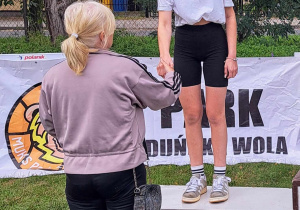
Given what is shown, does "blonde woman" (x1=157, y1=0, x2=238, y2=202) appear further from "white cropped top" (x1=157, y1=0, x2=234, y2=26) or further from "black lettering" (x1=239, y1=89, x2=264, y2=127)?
"black lettering" (x1=239, y1=89, x2=264, y2=127)

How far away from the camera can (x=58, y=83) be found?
2.92m

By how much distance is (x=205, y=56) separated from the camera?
171 inches

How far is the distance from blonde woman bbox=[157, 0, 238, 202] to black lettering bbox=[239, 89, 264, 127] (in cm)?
154

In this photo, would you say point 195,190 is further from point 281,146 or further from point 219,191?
point 281,146

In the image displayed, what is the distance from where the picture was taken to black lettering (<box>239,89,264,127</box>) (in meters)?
6.01

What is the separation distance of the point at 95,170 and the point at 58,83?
461 millimetres

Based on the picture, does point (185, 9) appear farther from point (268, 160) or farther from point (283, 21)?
point (283, 21)

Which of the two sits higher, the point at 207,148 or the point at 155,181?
the point at 207,148

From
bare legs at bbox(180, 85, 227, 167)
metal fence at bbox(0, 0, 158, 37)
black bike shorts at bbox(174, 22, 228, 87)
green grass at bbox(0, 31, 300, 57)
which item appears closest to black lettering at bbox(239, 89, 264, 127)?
bare legs at bbox(180, 85, 227, 167)

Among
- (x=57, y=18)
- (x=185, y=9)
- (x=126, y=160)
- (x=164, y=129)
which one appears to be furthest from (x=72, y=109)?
(x=57, y=18)

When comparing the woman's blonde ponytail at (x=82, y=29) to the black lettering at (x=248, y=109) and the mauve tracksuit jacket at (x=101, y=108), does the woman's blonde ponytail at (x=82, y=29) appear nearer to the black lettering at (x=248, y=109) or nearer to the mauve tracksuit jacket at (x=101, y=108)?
the mauve tracksuit jacket at (x=101, y=108)

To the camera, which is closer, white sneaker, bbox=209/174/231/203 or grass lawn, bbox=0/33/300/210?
white sneaker, bbox=209/174/231/203

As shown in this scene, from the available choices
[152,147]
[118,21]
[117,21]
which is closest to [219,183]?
[152,147]

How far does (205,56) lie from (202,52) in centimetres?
4
